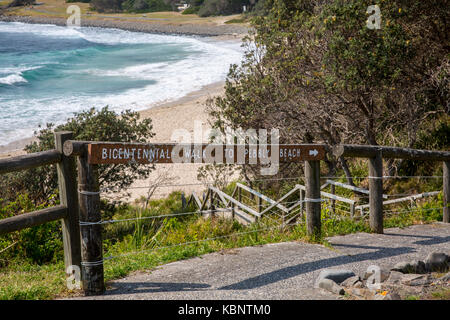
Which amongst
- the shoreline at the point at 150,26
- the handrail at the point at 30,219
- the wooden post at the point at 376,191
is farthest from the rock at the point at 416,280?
the shoreline at the point at 150,26

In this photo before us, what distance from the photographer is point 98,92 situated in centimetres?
3316

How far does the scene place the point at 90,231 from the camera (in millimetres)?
4512

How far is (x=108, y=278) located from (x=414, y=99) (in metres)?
6.76

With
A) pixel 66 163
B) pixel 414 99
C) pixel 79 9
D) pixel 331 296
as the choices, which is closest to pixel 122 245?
pixel 66 163

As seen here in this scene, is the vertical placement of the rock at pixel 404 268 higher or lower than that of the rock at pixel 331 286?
lower

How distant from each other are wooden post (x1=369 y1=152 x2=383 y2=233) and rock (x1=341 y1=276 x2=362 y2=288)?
2.02m

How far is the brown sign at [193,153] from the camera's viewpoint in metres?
4.45

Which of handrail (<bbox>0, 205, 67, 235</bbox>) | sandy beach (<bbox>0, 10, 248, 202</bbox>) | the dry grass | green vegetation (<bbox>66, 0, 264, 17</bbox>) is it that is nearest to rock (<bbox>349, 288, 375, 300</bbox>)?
sandy beach (<bbox>0, 10, 248, 202</bbox>)

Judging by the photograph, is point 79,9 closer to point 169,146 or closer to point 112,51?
point 112,51

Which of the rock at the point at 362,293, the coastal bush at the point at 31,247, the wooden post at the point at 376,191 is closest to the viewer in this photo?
the rock at the point at 362,293

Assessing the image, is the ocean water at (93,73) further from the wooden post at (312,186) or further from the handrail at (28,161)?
the wooden post at (312,186)


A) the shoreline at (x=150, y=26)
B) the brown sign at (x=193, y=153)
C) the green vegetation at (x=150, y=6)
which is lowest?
the brown sign at (x=193, y=153)

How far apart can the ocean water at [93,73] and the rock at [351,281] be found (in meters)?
19.6

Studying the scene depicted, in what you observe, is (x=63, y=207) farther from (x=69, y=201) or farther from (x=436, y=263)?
(x=436, y=263)
